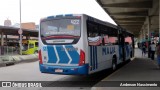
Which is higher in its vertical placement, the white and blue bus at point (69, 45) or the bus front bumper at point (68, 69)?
the white and blue bus at point (69, 45)

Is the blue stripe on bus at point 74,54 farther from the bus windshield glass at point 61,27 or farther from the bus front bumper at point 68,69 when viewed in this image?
the bus windshield glass at point 61,27

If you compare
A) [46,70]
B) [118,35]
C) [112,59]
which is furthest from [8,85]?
[118,35]

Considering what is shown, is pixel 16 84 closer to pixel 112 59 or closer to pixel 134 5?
pixel 112 59

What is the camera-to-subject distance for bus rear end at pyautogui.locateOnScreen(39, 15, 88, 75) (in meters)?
11.5

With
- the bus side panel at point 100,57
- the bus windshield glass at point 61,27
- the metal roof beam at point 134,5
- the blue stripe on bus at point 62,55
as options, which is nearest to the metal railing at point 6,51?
the metal roof beam at point 134,5

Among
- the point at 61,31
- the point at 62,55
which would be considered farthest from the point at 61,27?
the point at 62,55

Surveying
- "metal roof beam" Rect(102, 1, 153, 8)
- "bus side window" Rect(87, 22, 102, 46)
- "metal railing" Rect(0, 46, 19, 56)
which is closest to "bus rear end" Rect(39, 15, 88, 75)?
"bus side window" Rect(87, 22, 102, 46)

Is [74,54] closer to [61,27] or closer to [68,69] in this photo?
[68,69]

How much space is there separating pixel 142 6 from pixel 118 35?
14.2 metres

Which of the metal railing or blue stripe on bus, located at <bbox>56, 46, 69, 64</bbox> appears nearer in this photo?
blue stripe on bus, located at <bbox>56, 46, 69, 64</bbox>

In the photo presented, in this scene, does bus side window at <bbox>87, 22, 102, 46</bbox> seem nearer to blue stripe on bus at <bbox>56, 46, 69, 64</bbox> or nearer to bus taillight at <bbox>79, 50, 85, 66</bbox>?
bus taillight at <bbox>79, 50, 85, 66</bbox>

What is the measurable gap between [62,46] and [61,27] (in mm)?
805

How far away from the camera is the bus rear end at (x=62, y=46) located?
11.5 meters

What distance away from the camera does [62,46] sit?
466 inches
